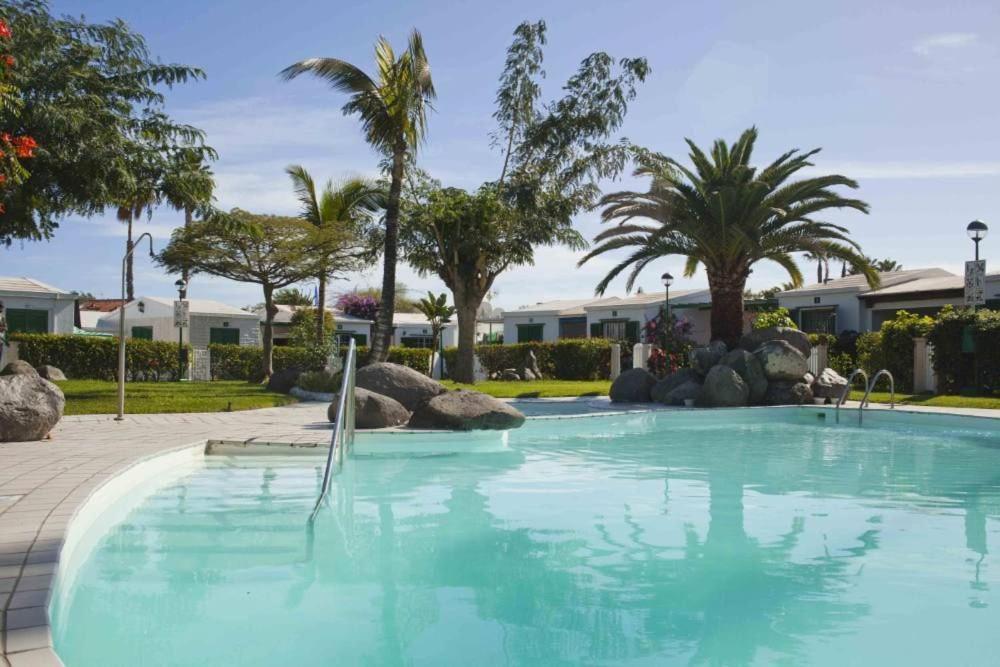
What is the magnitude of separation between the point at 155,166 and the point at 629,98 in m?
13.4

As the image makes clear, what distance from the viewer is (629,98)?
2370 cm

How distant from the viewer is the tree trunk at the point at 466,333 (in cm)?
2303

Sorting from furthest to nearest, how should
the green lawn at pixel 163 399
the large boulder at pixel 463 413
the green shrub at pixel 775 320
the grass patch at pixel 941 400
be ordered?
the green shrub at pixel 775 320 → the grass patch at pixel 941 400 → the green lawn at pixel 163 399 → the large boulder at pixel 463 413

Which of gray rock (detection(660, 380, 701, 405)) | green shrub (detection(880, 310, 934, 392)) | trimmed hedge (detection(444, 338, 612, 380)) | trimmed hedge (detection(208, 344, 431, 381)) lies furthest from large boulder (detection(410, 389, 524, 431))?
trimmed hedge (detection(444, 338, 612, 380))

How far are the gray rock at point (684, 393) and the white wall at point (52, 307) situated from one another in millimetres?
21219

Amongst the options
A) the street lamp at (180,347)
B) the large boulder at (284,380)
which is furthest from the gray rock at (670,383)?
the street lamp at (180,347)

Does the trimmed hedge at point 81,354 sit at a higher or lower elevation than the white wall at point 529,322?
lower

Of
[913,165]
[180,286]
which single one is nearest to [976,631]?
[913,165]

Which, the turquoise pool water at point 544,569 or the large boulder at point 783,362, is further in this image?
the large boulder at point 783,362

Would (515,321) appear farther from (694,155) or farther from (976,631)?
(976,631)

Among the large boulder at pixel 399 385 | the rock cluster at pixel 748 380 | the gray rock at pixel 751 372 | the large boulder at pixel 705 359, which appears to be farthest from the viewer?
the large boulder at pixel 705 359

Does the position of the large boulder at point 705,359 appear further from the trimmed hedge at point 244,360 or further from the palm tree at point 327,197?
the palm tree at point 327,197

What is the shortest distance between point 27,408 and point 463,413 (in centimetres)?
520

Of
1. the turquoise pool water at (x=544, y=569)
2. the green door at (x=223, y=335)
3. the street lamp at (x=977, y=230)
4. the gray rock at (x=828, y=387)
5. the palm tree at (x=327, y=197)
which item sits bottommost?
the turquoise pool water at (x=544, y=569)
